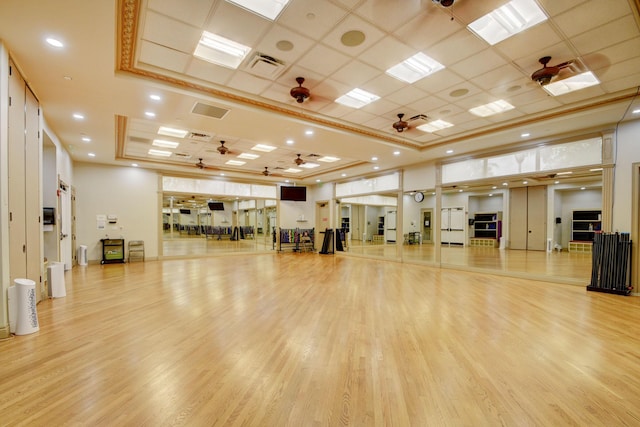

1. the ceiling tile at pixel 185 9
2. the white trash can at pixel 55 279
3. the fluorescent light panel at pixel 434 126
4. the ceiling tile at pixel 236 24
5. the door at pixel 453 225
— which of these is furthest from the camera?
the door at pixel 453 225

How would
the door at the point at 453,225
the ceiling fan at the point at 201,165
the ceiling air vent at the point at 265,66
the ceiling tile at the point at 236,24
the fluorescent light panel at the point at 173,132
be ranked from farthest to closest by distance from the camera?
the door at the point at 453,225 → the ceiling fan at the point at 201,165 → the fluorescent light panel at the point at 173,132 → the ceiling air vent at the point at 265,66 → the ceiling tile at the point at 236,24

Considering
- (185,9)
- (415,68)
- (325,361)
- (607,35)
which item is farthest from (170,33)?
(607,35)

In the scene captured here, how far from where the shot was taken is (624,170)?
223 inches

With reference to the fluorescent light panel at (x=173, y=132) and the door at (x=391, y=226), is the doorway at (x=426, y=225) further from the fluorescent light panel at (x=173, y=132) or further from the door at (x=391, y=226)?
the fluorescent light panel at (x=173, y=132)

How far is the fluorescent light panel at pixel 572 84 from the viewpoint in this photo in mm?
4270

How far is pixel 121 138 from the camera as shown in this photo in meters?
7.25

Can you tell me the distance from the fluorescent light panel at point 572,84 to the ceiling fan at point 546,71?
1.96ft

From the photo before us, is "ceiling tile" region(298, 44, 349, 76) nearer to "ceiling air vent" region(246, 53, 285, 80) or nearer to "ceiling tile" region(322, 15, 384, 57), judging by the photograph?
"ceiling tile" region(322, 15, 384, 57)

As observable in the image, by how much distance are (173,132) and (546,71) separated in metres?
7.30

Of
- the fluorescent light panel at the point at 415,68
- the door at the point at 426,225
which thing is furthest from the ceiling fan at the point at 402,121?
the door at the point at 426,225

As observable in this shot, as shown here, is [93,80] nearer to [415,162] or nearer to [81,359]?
[81,359]

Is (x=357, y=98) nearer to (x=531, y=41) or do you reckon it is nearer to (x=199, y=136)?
(x=531, y=41)

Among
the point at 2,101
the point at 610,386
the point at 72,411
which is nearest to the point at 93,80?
the point at 2,101

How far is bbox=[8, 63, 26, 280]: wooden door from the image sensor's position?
139 inches
